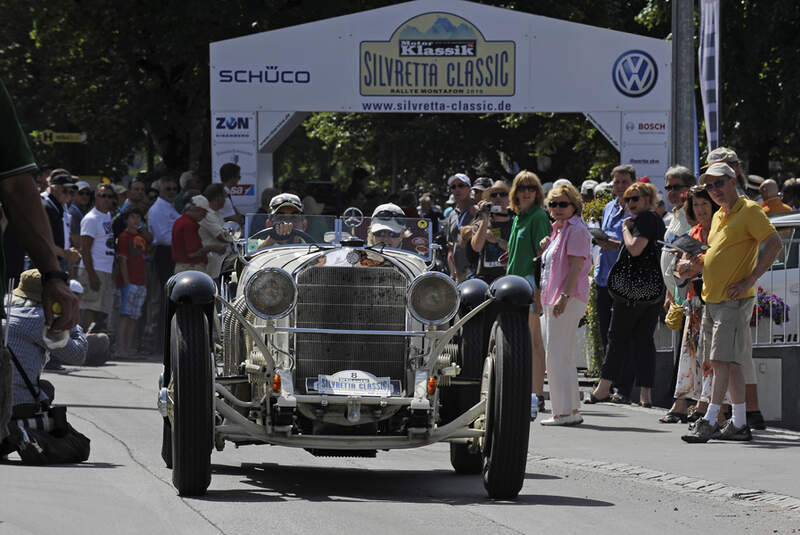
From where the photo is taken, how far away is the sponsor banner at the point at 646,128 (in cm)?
1934

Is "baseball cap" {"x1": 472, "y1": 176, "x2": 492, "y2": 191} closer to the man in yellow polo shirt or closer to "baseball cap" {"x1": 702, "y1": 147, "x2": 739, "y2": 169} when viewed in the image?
"baseball cap" {"x1": 702, "y1": 147, "x2": 739, "y2": 169}

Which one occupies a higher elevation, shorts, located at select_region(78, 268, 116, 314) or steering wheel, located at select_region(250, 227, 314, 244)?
steering wheel, located at select_region(250, 227, 314, 244)

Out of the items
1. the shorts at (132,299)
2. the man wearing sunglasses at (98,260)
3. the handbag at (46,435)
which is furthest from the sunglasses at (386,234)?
the shorts at (132,299)

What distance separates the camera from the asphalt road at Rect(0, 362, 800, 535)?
22.5ft

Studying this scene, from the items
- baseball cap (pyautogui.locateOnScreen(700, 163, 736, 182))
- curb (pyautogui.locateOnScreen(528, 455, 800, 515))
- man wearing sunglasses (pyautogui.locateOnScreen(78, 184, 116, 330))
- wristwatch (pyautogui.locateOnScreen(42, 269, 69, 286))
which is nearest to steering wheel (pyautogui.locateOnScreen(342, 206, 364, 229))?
curb (pyautogui.locateOnScreen(528, 455, 800, 515))

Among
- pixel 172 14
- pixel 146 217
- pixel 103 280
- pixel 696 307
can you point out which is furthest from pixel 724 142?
pixel 696 307

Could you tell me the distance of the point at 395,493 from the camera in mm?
8039

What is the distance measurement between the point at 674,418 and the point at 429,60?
29.3ft

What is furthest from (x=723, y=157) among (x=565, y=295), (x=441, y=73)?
(x=441, y=73)

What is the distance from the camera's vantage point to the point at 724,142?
29422 mm

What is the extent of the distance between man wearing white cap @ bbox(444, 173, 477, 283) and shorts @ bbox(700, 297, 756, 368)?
4892mm

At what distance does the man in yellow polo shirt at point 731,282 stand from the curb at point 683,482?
1.30m

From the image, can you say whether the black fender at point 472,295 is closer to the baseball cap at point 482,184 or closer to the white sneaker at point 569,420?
the white sneaker at point 569,420

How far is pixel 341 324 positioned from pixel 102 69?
91.4 feet
